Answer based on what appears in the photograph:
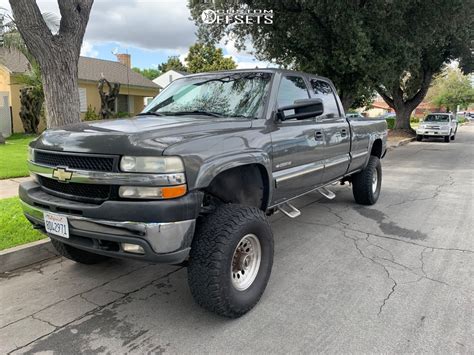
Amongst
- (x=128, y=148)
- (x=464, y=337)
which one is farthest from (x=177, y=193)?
(x=464, y=337)

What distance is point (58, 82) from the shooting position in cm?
557

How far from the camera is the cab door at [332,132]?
16.2 feet

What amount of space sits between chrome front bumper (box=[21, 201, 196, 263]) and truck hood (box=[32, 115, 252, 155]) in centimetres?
49

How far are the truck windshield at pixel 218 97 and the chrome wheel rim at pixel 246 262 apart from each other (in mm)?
1228

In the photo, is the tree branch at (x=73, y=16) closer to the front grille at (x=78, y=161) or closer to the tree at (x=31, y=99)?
the front grille at (x=78, y=161)

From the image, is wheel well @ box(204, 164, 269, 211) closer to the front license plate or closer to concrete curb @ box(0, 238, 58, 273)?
the front license plate

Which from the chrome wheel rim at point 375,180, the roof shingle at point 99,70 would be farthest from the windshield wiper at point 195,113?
the roof shingle at point 99,70

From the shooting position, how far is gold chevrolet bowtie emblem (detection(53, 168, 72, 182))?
2958 mm

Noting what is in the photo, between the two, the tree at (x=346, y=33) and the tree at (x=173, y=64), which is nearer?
the tree at (x=346, y=33)

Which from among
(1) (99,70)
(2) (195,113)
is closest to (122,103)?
(1) (99,70)

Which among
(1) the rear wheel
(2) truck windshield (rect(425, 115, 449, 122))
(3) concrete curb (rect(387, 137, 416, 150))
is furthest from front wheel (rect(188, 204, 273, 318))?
(2) truck windshield (rect(425, 115, 449, 122))

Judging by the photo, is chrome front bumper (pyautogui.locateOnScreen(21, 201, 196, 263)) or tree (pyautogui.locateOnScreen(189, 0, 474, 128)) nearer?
chrome front bumper (pyautogui.locateOnScreen(21, 201, 196, 263))

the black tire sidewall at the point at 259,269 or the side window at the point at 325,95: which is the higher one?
the side window at the point at 325,95

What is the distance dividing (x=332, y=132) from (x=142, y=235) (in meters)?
3.16
